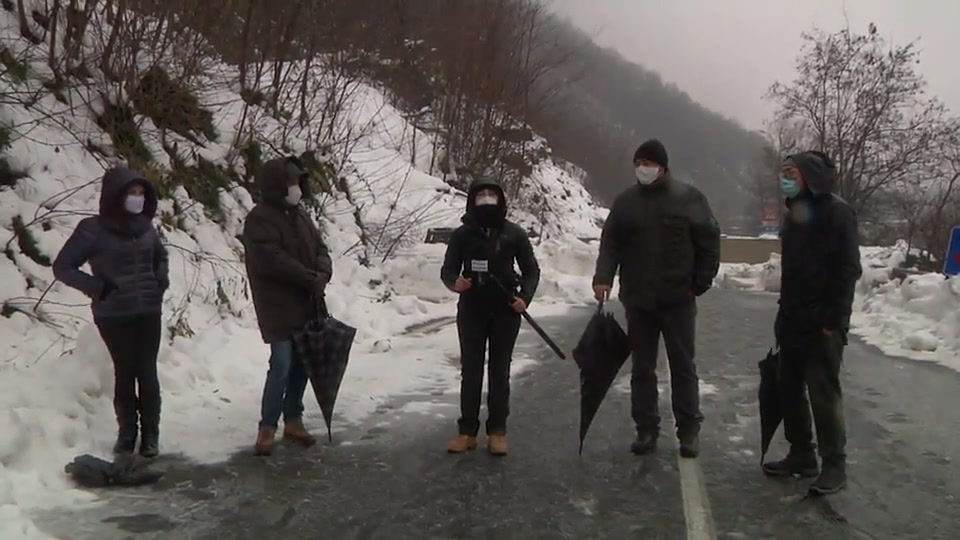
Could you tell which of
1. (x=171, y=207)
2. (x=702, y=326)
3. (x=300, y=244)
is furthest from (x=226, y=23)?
(x=702, y=326)

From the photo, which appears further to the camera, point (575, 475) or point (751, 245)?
point (751, 245)

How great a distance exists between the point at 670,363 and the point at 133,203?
372cm

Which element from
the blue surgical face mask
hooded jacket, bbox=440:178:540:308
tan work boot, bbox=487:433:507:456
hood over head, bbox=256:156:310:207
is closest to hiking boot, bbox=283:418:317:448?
tan work boot, bbox=487:433:507:456

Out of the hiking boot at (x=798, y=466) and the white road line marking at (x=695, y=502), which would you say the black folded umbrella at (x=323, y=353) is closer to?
the white road line marking at (x=695, y=502)

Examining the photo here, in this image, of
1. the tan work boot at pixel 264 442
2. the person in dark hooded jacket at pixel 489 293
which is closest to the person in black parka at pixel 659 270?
the person in dark hooded jacket at pixel 489 293

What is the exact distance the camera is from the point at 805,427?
5.68 meters

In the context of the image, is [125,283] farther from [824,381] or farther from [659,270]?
[824,381]

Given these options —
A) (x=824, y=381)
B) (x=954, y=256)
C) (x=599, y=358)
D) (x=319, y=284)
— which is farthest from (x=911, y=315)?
(x=319, y=284)

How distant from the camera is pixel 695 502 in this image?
5.14 metres

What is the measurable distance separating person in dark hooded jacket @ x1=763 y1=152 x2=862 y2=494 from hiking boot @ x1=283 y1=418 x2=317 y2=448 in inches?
131

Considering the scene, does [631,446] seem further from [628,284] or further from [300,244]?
[300,244]

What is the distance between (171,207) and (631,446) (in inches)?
285

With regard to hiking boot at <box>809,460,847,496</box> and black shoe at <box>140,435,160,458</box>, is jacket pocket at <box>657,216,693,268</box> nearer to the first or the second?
hiking boot at <box>809,460,847,496</box>

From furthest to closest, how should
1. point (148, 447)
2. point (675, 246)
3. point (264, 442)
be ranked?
1. point (264, 442)
2. point (675, 246)
3. point (148, 447)
